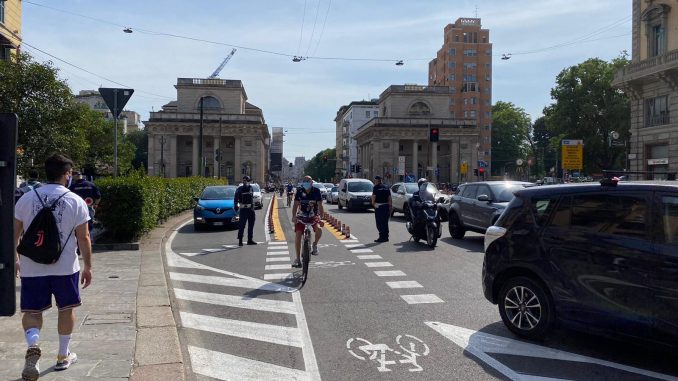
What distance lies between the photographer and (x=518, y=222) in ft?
21.4

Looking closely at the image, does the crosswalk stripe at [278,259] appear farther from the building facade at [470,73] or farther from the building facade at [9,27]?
the building facade at [470,73]

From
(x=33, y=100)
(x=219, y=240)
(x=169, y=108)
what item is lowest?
(x=219, y=240)

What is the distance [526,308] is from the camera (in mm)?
6238

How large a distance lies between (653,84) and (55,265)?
3992cm

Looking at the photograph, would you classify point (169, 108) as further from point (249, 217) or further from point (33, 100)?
point (249, 217)

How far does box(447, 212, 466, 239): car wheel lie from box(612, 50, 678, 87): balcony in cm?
2386

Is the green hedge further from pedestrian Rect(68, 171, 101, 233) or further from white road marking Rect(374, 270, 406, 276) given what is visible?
white road marking Rect(374, 270, 406, 276)

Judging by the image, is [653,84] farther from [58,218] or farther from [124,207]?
[58,218]

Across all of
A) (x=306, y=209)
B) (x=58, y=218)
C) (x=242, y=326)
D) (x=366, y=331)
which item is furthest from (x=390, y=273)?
(x=58, y=218)

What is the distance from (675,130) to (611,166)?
1274 inches

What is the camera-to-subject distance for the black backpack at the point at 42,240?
15.4 feet

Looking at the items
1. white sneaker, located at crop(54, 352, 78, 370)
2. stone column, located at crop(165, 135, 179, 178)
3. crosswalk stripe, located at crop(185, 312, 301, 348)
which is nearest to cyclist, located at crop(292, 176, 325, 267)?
crosswalk stripe, located at crop(185, 312, 301, 348)

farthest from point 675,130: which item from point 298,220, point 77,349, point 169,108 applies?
point 169,108

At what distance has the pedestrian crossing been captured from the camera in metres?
5.48
